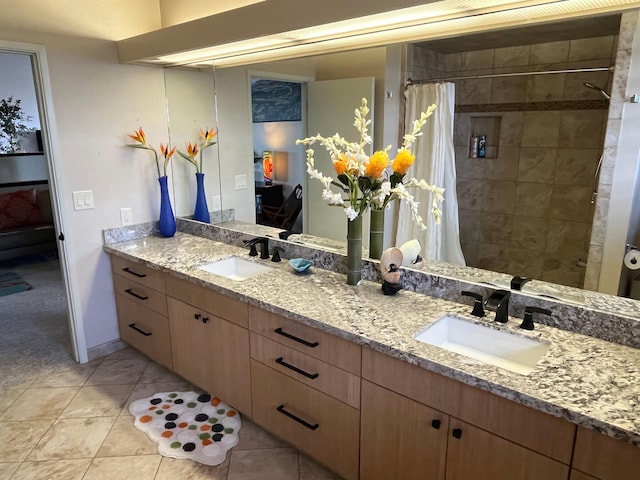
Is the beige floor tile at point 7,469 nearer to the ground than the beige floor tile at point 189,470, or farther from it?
nearer to the ground

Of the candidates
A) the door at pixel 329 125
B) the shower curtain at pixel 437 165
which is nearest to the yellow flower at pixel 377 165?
the shower curtain at pixel 437 165

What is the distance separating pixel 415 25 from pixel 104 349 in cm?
293

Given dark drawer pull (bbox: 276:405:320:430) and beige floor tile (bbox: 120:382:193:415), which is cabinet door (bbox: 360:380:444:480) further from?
beige floor tile (bbox: 120:382:193:415)

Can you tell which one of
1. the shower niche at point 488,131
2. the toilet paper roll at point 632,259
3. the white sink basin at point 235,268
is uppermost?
the shower niche at point 488,131

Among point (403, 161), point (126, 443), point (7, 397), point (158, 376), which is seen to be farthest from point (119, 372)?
point (403, 161)

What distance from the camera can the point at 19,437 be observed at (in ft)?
7.83

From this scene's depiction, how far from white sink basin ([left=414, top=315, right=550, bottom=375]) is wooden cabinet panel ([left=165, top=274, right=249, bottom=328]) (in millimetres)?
915

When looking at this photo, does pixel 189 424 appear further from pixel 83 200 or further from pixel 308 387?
pixel 83 200

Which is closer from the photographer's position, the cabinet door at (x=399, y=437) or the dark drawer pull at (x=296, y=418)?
the cabinet door at (x=399, y=437)

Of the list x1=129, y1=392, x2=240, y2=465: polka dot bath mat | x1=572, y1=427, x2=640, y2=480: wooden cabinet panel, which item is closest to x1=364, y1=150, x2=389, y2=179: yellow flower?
x1=572, y1=427, x2=640, y2=480: wooden cabinet panel

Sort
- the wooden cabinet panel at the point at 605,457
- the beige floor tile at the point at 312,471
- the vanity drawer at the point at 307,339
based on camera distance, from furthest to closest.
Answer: the beige floor tile at the point at 312,471, the vanity drawer at the point at 307,339, the wooden cabinet panel at the point at 605,457

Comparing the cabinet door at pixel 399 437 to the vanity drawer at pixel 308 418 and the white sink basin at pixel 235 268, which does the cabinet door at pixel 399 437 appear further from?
the white sink basin at pixel 235 268

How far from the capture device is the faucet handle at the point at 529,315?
1711 mm

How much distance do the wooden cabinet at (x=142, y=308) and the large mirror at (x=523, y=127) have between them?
58.7 inches
